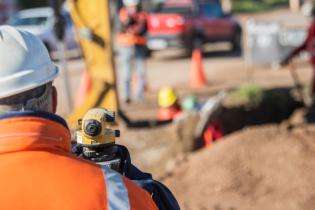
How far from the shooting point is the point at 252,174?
7.12m

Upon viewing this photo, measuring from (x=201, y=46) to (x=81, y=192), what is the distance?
19963 millimetres

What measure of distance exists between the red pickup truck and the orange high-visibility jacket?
18.5m

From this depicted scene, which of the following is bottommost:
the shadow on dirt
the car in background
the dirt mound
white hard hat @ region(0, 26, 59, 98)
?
the car in background

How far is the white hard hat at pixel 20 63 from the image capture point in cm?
201

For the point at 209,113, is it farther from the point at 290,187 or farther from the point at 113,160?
the point at 113,160

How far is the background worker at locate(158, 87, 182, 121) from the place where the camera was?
32.7 ft

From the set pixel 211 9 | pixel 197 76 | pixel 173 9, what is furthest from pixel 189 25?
pixel 197 76

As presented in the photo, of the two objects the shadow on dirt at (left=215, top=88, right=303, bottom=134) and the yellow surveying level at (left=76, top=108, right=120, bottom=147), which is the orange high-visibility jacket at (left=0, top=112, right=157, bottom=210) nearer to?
the yellow surveying level at (left=76, top=108, right=120, bottom=147)

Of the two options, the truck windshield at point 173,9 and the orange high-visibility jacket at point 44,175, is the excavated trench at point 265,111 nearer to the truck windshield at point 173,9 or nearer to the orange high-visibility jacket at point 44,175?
the orange high-visibility jacket at point 44,175

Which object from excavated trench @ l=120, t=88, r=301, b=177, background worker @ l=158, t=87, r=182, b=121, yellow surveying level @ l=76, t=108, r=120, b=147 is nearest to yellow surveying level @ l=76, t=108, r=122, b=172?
yellow surveying level @ l=76, t=108, r=120, b=147

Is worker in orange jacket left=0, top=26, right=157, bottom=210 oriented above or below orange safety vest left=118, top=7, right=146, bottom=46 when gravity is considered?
above

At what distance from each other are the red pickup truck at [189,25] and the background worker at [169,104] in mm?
9838

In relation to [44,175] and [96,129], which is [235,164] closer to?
[96,129]

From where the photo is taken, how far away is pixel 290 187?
667 cm
